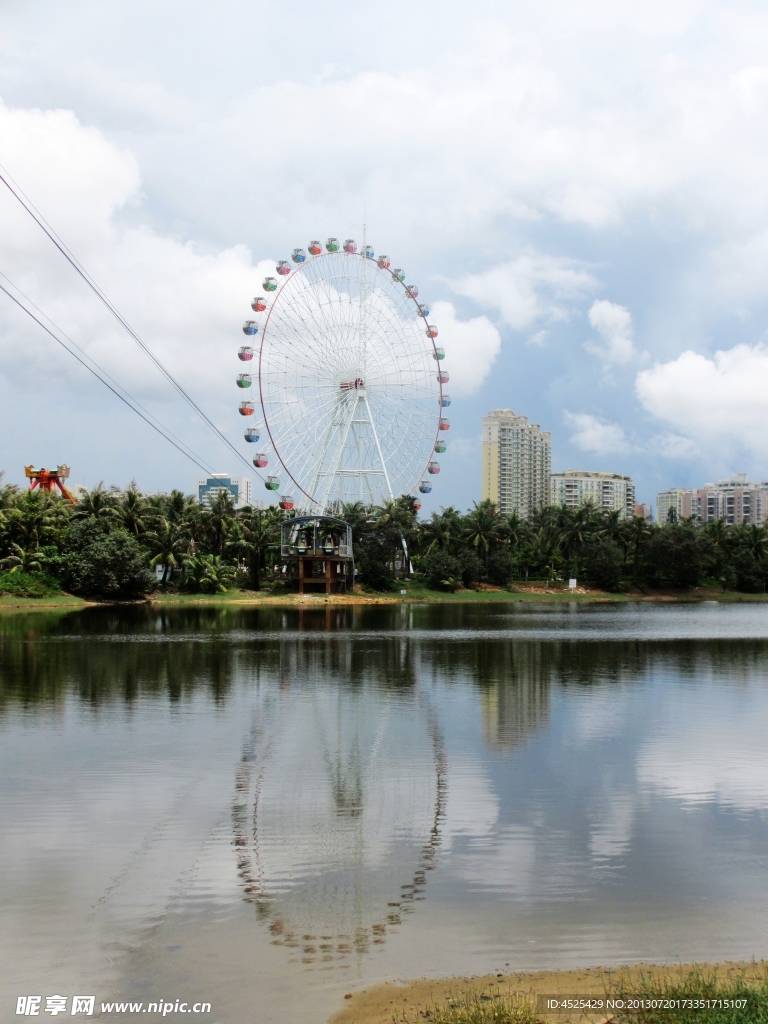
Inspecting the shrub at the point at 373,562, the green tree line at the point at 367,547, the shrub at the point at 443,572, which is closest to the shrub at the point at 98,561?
the green tree line at the point at 367,547

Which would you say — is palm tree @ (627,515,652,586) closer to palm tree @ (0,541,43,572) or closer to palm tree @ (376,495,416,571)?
palm tree @ (376,495,416,571)

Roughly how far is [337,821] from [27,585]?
→ 5009 centimetres

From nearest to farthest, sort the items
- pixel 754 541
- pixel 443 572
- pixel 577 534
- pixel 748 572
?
pixel 443 572
pixel 577 534
pixel 748 572
pixel 754 541

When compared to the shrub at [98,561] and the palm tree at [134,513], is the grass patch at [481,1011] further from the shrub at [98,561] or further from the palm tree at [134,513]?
the palm tree at [134,513]

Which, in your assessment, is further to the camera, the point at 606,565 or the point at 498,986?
the point at 606,565

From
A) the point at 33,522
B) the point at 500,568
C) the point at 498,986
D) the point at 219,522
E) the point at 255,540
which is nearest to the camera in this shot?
the point at 498,986

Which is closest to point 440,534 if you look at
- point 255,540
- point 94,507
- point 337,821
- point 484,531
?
point 484,531

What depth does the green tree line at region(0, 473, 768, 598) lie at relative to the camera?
59.4m

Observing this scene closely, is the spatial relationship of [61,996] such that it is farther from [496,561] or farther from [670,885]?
[496,561]

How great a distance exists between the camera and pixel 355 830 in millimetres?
10945

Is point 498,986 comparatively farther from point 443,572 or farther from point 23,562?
point 443,572

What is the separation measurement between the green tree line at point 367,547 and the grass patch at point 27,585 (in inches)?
3.5

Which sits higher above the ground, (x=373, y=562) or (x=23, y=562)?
(x=23, y=562)

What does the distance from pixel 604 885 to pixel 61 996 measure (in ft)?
17.0
